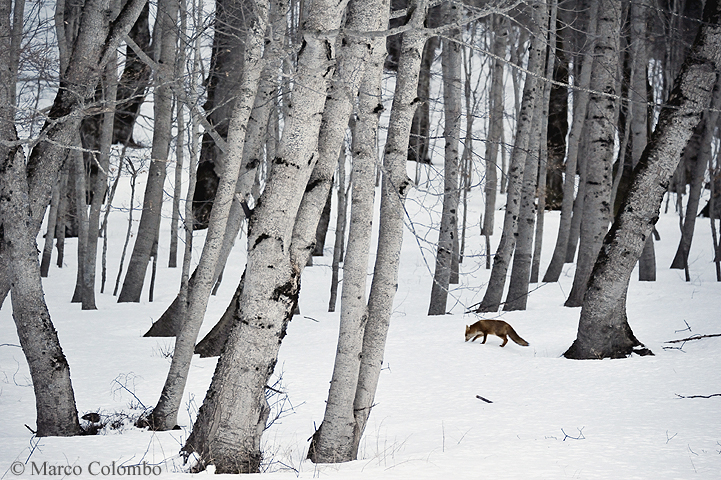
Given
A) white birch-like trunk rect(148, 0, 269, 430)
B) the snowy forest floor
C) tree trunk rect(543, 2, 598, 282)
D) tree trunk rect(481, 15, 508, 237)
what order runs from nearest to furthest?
the snowy forest floor
white birch-like trunk rect(148, 0, 269, 430)
tree trunk rect(481, 15, 508, 237)
tree trunk rect(543, 2, 598, 282)

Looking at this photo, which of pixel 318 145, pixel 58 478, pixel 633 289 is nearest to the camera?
pixel 58 478

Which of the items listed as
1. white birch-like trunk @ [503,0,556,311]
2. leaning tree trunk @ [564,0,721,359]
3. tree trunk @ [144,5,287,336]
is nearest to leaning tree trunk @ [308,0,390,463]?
tree trunk @ [144,5,287,336]

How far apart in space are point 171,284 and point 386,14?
1322 centimetres

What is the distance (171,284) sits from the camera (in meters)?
16.4

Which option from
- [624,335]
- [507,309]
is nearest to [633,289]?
[507,309]

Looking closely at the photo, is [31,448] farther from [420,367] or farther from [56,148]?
[420,367]

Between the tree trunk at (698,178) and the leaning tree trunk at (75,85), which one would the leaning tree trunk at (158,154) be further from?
the tree trunk at (698,178)

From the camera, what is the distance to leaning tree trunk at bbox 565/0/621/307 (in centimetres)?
993

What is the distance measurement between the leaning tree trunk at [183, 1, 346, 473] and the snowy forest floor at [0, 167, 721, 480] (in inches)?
12.0

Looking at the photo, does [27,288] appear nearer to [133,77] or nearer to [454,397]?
[454,397]

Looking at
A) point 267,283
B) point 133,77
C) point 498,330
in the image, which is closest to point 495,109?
point 133,77

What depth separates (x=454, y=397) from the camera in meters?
6.83

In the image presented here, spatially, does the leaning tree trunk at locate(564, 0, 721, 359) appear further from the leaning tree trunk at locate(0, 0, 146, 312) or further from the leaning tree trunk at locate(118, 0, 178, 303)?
the leaning tree trunk at locate(118, 0, 178, 303)

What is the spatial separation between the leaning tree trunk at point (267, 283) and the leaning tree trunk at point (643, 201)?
4.84 metres
